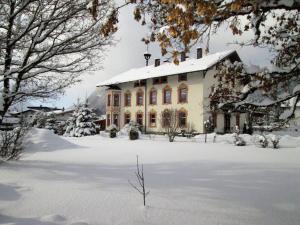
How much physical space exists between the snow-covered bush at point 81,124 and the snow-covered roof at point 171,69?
475 cm

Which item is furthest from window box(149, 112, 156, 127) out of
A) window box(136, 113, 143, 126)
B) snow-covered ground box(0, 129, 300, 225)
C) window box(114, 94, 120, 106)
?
snow-covered ground box(0, 129, 300, 225)

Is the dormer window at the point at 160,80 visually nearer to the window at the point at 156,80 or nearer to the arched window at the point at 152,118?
the window at the point at 156,80

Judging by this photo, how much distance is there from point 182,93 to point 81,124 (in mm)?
12530

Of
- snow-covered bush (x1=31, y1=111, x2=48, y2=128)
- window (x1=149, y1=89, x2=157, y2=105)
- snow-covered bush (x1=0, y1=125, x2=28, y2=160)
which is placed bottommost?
snow-covered bush (x1=0, y1=125, x2=28, y2=160)

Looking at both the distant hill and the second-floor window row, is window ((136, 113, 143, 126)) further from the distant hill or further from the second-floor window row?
the distant hill

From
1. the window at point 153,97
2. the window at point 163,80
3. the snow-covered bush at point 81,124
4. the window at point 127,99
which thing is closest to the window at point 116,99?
the window at point 127,99

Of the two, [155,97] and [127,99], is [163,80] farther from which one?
[127,99]

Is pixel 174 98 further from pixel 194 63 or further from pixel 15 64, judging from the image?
pixel 15 64

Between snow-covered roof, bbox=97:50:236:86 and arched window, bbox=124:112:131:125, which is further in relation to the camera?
arched window, bbox=124:112:131:125

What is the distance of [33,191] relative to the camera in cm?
685

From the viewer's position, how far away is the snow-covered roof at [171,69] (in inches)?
1266

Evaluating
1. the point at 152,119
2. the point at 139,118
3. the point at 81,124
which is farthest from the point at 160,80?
the point at 81,124

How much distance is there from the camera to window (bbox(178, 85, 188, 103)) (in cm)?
3503

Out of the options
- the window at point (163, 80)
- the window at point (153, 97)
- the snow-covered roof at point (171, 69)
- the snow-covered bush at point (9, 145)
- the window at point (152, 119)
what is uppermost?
the snow-covered roof at point (171, 69)
